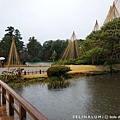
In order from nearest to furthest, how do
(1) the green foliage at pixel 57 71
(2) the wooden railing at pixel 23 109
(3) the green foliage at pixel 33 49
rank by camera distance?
(2) the wooden railing at pixel 23 109, (1) the green foliage at pixel 57 71, (3) the green foliage at pixel 33 49

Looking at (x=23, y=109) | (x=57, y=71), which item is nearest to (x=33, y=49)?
(x=57, y=71)

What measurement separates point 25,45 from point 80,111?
3262cm

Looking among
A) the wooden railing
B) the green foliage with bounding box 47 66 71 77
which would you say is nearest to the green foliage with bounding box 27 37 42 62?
the green foliage with bounding box 47 66 71 77

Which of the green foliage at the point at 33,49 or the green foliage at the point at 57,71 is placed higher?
the green foliage at the point at 33,49

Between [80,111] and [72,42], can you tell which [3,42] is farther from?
[80,111]

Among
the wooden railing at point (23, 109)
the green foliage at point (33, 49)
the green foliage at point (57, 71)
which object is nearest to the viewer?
the wooden railing at point (23, 109)

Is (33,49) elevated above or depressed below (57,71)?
above

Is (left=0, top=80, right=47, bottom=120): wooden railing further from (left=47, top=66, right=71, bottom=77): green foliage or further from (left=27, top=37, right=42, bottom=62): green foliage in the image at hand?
(left=27, top=37, right=42, bottom=62): green foliage

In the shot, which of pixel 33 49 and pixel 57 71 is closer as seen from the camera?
pixel 57 71

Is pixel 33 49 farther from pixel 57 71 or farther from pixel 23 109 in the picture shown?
pixel 23 109

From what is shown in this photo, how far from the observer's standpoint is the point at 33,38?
34.7 m

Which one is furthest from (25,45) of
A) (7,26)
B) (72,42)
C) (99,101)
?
(99,101)

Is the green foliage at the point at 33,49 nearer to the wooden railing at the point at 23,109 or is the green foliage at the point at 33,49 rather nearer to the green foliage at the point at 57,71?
the green foliage at the point at 57,71

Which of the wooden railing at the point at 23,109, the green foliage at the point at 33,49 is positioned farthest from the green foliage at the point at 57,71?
the green foliage at the point at 33,49
